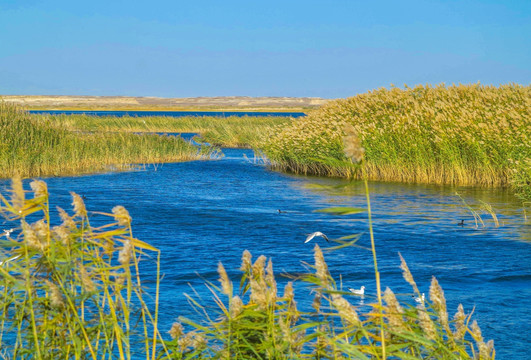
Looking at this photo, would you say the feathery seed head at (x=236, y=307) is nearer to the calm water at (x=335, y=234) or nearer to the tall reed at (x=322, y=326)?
the tall reed at (x=322, y=326)

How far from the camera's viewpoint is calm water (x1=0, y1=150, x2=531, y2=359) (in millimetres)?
8773

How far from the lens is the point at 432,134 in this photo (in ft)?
67.6

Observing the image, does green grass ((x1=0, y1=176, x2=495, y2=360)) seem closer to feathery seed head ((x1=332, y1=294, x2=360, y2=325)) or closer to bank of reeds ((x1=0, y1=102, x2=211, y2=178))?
feathery seed head ((x1=332, y1=294, x2=360, y2=325))

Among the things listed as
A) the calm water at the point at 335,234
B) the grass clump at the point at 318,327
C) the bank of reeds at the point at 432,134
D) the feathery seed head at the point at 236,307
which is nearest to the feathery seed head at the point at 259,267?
the grass clump at the point at 318,327

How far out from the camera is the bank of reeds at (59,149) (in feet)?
72.4

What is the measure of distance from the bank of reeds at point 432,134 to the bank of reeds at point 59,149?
23.1 feet

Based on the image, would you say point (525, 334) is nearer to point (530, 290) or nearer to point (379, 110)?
point (530, 290)

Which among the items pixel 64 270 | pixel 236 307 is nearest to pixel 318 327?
pixel 236 307

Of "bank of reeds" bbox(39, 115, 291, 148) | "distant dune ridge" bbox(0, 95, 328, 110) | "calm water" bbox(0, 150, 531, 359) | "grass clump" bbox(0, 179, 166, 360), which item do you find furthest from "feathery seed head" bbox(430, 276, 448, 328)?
"distant dune ridge" bbox(0, 95, 328, 110)

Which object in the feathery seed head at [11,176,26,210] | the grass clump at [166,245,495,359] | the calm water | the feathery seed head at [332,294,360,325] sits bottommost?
the calm water

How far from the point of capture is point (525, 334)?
724 cm

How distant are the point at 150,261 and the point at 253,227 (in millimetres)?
3528

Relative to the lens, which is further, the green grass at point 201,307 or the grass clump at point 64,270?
the grass clump at point 64,270

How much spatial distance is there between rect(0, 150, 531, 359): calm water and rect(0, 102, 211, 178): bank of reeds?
1.14 meters
